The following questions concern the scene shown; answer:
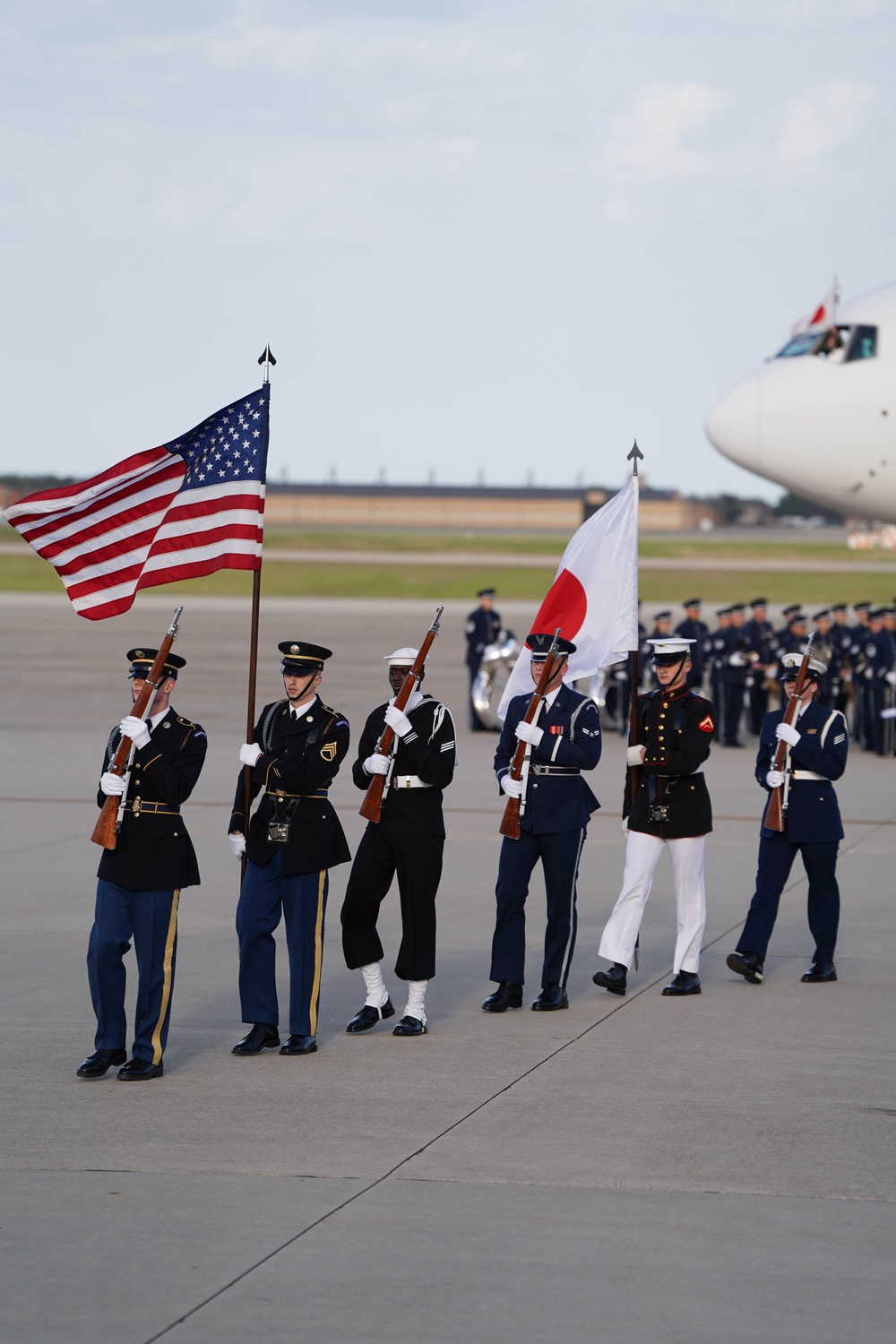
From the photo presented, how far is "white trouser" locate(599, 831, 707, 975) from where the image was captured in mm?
8547

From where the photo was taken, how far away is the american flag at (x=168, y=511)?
7.93 metres

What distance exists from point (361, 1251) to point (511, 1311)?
59cm

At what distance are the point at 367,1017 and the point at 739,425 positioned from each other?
1254 cm

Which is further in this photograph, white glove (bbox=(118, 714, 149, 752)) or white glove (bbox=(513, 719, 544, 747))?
white glove (bbox=(513, 719, 544, 747))

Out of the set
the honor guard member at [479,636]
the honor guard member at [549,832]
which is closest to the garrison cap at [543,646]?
the honor guard member at [549,832]

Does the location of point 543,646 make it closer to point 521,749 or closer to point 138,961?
point 521,749

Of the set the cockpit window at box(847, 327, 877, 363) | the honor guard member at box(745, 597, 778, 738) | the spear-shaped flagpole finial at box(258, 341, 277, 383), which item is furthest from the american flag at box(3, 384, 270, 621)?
the honor guard member at box(745, 597, 778, 738)

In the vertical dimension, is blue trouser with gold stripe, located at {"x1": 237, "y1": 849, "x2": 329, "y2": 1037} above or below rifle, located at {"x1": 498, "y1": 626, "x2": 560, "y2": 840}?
below

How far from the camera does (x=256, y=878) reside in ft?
24.5

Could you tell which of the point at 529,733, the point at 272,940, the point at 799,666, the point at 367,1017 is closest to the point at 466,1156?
the point at 272,940

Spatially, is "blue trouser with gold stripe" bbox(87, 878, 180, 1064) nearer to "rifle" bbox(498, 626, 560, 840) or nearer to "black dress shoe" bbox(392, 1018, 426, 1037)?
"black dress shoe" bbox(392, 1018, 426, 1037)

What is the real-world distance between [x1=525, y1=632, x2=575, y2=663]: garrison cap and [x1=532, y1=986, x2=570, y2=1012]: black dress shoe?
5.40 feet

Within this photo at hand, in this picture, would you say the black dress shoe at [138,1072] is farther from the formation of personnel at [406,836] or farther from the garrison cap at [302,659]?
the garrison cap at [302,659]

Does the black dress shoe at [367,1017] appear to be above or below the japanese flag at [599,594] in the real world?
below
